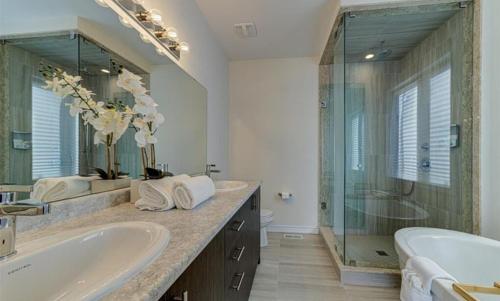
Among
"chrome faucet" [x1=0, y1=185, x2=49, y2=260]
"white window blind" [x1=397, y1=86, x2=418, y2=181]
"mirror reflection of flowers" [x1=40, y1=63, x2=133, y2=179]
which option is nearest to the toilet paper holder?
"white window blind" [x1=397, y1=86, x2=418, y2=181]

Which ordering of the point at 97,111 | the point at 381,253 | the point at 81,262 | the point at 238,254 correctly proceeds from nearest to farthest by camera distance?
the point at 81,262 → the point at 97,111 → the point at 238,254 → the point at 381,253

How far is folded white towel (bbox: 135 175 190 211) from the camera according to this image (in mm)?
1127

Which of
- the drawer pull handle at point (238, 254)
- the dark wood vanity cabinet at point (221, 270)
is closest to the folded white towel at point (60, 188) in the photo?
the dark wood vanity cabinet at point (221, 270)

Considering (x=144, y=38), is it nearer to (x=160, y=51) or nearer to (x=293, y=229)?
(x=160, y=51)

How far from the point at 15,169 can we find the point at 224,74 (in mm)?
2678

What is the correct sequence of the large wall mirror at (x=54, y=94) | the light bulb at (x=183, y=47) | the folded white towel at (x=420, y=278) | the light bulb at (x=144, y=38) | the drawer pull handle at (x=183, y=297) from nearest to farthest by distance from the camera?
the drawer pull handle at (x=183, y=297), the large wall mirror at (x=54, y=94), the folded white towel at (x=420, y=278), the light bulb at (x=144, y=38), the light bulb at (x=183, y=47)

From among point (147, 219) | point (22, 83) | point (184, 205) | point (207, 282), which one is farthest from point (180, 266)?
point (22, 83)

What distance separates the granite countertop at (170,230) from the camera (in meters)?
0.47

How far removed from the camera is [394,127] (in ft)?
9.28

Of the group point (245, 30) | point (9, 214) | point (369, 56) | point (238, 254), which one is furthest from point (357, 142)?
point (9, 214)

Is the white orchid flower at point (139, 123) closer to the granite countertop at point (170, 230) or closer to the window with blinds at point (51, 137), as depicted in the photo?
the window with blinds at point (51, 137)

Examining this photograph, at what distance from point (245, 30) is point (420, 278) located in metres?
2.52

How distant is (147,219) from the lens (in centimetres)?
96

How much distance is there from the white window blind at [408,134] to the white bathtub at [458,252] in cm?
125
